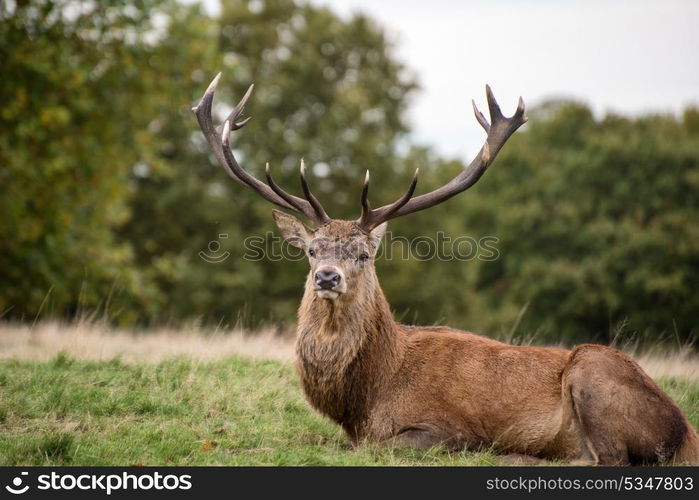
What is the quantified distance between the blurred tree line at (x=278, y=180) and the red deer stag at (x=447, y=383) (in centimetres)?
437

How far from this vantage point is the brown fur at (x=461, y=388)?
231 inches

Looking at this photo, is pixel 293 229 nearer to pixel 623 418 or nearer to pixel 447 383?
pixel 447 383

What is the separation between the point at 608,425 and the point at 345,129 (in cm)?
2002

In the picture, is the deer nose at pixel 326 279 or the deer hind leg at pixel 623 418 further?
the deer nose at pixel 326 279

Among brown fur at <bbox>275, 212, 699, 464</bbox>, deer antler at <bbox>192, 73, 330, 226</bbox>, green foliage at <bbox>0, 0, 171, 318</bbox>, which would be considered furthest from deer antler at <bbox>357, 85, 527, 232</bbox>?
green foliage at <bbox>0, 0, 171, 318</bbox>

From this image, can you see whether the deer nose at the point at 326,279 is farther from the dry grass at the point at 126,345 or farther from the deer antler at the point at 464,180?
the dry grass at the point at 126,345

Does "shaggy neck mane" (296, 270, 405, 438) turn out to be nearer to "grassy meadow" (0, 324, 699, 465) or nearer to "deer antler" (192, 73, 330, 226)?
"grassy meadow" (0, 324, 699, 465)

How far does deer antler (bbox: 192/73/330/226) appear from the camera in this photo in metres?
7.04

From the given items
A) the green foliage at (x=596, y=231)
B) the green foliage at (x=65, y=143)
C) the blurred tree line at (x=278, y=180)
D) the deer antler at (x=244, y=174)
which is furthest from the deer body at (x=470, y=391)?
the green foliage at (x=596, y=231)

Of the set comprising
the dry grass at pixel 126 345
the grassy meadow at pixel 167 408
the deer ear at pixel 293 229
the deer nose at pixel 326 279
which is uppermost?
the deer ear at pixel 293 229

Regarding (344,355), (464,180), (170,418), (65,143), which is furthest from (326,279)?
(65,143)

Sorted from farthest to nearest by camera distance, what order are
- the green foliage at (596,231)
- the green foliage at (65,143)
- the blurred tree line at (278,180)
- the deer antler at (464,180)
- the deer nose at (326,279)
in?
the green foliage at (596,231)
the blurred tree line at (278,180)
the green foliage at (65,143)
the deer antler at (464,180)
the deer nose at (326,279)

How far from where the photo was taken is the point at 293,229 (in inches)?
285
